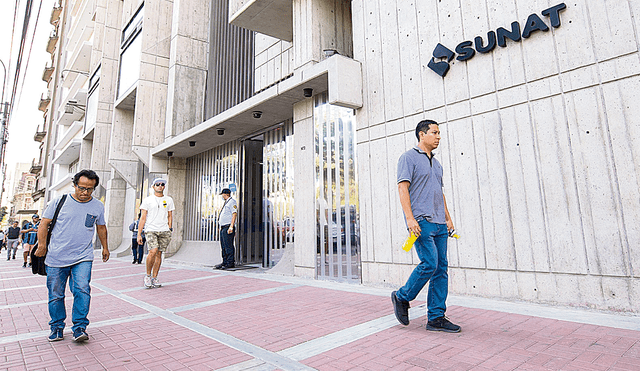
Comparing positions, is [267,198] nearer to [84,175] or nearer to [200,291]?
[200,291]

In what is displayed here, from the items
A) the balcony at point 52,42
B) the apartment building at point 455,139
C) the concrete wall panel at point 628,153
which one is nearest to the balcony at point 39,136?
the balcony at point 52,42

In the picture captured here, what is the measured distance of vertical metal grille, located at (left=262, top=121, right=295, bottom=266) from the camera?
879cm

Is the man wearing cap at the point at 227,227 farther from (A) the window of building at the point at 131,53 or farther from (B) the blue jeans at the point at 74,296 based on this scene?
(A) the window of building at the point at 131,53

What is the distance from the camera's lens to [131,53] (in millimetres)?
17391

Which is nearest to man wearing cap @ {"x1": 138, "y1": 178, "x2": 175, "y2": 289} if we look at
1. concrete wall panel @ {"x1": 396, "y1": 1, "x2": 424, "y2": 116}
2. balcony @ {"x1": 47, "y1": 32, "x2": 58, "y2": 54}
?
concrete wall panel @ {"x1": 396, "y1": 1, "x2": 424, "y2": 116}

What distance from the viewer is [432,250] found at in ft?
10.9

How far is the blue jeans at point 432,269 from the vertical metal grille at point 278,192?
5.42 metres

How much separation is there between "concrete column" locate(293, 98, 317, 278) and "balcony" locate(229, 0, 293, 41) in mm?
2562

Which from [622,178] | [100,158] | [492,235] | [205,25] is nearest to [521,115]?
[622,178]

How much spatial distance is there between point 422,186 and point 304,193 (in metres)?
4.20

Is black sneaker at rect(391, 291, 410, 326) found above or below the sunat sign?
below

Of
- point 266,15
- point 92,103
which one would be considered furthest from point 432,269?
point 92,103

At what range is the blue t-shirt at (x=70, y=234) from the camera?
138 inches

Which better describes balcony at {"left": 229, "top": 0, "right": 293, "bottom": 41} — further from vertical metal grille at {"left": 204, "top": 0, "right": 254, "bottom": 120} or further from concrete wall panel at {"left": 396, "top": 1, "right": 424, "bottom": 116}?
concrete wall panel at {"left": 396, "top": 1, "right": 424, "bottom": 116}
